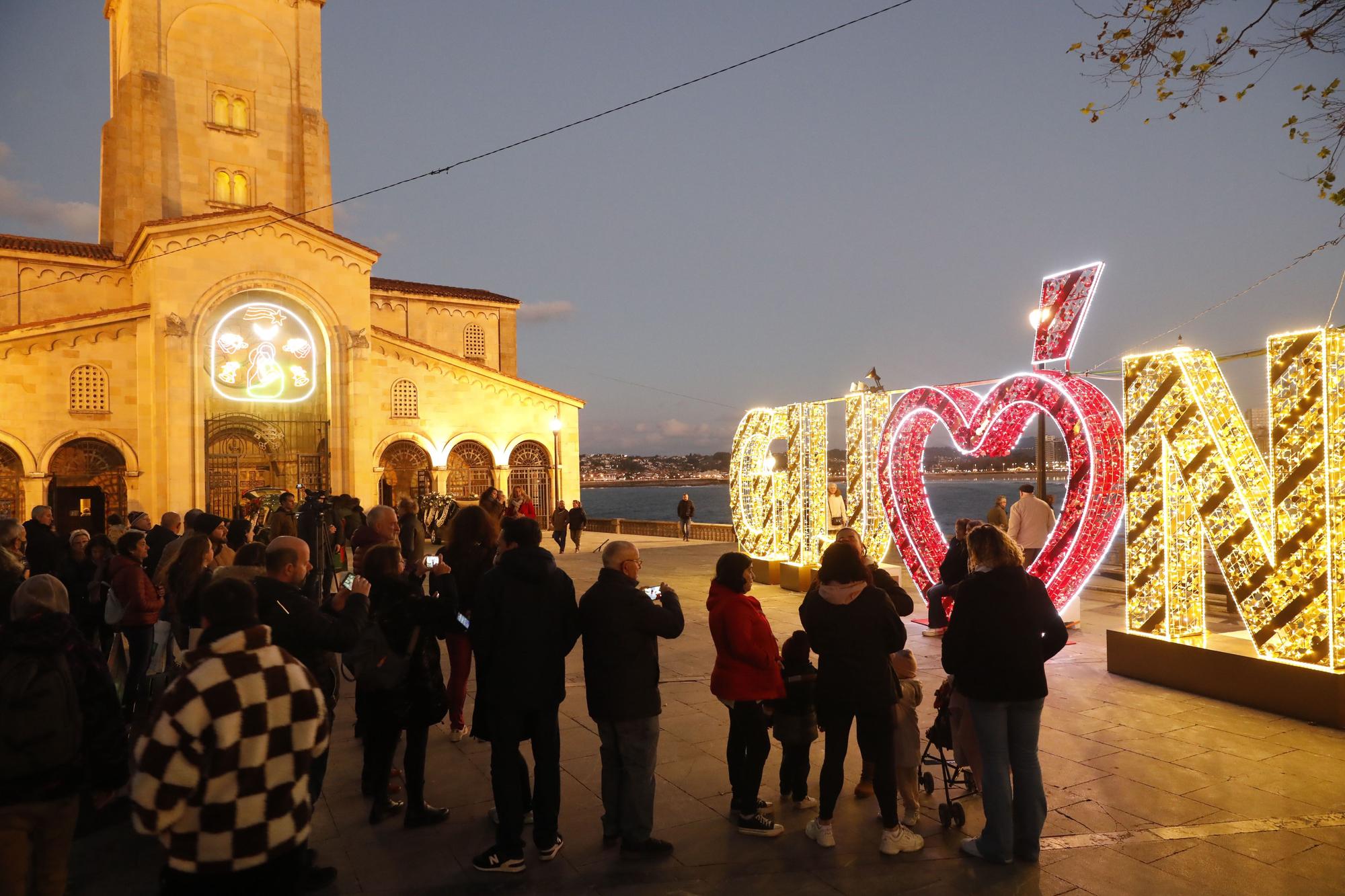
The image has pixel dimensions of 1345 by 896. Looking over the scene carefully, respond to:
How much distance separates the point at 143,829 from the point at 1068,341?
1061 cm

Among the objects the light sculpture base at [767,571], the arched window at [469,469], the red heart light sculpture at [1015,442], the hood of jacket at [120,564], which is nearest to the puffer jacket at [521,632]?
the hood of jacket at [120,564]

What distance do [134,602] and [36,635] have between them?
13.1 feet

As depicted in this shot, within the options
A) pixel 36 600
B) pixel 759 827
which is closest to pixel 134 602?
pixel 36 600

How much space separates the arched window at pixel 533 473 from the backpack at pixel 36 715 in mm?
27263

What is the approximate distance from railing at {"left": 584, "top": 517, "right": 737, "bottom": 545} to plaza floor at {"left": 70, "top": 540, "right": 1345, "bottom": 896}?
64.1ft

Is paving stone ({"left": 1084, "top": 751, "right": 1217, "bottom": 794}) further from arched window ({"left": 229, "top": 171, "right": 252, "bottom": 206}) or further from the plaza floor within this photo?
arched window ({"left": 229, "top": 171, "right": 252, "bottom": 206})

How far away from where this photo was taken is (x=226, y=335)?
25.2m

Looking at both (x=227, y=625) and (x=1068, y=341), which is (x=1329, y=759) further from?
(x=227, y=625)

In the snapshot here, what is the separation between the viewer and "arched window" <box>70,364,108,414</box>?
23.4m

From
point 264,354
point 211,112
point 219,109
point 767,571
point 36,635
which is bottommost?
point 767,571

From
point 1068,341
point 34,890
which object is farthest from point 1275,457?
point 34,890

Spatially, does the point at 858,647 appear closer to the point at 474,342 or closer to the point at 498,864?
the point at 498,864

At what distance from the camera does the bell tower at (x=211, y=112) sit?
29.4 metres

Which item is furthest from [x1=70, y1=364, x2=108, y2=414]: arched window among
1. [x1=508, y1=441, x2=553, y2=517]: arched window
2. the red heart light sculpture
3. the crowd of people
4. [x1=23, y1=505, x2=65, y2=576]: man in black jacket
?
the red heart light sculpture
